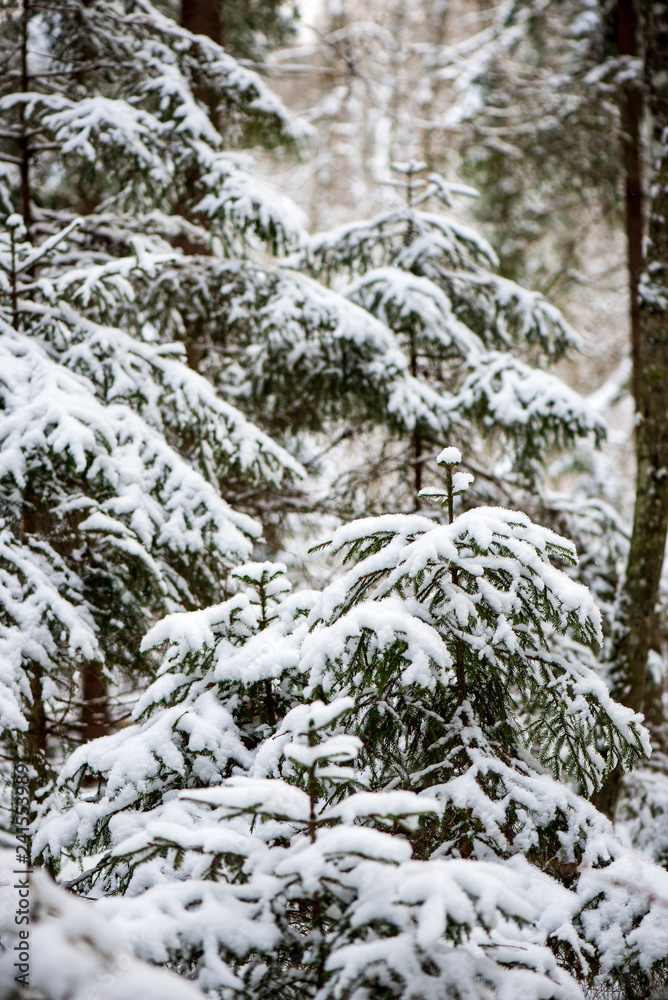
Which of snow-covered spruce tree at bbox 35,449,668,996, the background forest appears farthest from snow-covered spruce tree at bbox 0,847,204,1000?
snow-covered spruce tree at bbox 35,449,668,996

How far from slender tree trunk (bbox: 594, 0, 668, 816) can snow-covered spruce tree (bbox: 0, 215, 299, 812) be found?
2.58 meters

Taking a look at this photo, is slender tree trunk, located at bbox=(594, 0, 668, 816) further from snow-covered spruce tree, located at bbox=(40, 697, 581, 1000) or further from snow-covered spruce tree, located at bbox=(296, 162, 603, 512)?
snow-covered spruce tree, located at bbox=(40, 697, 581, 1000)

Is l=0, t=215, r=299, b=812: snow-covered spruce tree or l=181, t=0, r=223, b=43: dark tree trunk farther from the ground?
l=181, t=0, r=223, b=43: dark tree trunk

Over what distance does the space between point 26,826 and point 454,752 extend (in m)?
2.22

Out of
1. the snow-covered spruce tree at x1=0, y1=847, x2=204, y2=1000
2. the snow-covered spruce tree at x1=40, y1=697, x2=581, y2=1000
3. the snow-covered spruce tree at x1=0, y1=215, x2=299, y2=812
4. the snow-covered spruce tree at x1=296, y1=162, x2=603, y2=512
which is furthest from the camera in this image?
the snow-covered spruce tree at x1=296, y1=162, x2=603, y2=512

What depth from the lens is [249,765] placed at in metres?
2.44

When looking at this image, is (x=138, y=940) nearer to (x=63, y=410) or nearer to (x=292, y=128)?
(x=63, y=410)

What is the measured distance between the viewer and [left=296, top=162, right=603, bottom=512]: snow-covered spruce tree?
4891 millimetres

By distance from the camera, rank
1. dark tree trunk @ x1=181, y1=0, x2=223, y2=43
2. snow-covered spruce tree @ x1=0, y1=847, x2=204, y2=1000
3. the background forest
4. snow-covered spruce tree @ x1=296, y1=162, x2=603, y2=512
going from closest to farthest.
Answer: snow-covered spruce tree @ x1=0, y1=847, x2=204, y2=1000
the background forest
snow-covered spruce tree @ x1=296, y1=162, x2=603, y2=512
dark tree trunk @ x1=181, y1=0, x2=223, y2=43

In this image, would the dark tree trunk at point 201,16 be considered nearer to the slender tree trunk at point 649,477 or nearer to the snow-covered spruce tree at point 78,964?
the slender tree trunk at point 649,477

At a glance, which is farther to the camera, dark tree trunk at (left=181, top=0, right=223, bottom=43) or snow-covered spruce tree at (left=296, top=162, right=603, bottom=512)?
dark tree trunk at (left=181, top=0, right=223, bottom=43)

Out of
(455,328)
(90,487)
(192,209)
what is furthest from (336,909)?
(192,209)

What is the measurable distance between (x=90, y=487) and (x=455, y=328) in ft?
9.85

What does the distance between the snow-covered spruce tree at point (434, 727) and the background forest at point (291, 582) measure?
0.01m
